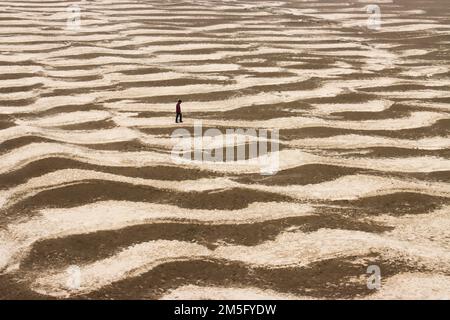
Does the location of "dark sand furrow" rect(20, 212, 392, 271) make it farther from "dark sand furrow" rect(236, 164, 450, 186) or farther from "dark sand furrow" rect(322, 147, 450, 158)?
"dark sand furrow" rect(322, 147, 450, 158)

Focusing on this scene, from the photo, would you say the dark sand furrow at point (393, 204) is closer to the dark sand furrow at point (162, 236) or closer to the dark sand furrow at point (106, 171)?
the dark sand furrow at point (162, 236)

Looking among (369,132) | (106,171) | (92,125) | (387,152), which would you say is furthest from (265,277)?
(92,125)

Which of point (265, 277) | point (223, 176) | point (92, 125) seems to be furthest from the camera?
point (92, 125)

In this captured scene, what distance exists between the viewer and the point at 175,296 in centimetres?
806

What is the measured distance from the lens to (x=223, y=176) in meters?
12.2

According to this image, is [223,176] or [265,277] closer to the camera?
[265,277]

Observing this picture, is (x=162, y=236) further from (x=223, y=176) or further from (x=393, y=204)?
(x=393, y=204)

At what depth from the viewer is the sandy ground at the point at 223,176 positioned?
8664mm

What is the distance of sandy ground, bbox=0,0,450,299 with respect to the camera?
341 inches

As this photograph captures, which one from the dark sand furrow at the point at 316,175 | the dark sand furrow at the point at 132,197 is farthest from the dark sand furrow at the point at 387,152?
the dark sand furrow at the point at 132,197

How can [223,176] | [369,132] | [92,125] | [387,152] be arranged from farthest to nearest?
1. [92,125]
2. [369,132]
3. [387,152]
4. [223,176]
